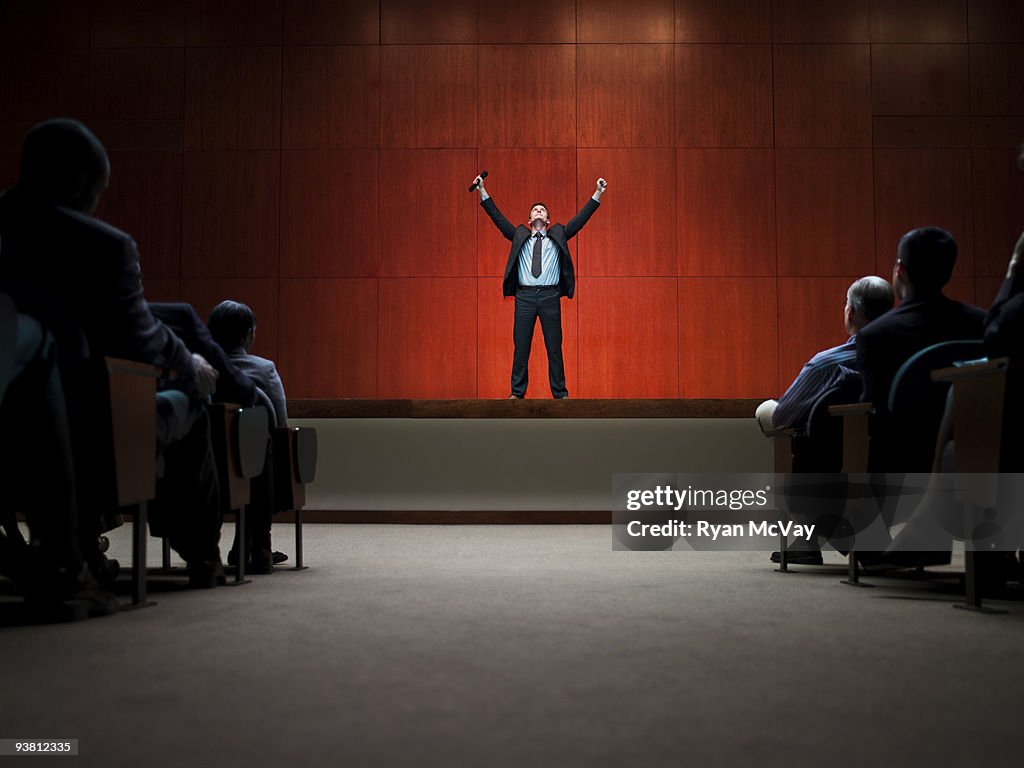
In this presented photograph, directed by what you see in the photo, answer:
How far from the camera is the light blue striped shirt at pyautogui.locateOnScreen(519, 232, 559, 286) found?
756 centimetres

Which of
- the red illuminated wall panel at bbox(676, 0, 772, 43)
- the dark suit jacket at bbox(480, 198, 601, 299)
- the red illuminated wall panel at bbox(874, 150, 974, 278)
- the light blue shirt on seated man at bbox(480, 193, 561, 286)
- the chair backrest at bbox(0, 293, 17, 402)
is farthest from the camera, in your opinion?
the red illuminated wall panel at bbox(676, 0, 772, 43)

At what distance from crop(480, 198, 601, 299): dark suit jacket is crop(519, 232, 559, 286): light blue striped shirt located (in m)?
0.05

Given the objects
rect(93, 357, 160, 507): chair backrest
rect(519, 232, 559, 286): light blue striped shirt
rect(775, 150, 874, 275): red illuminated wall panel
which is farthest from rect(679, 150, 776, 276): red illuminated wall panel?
rect(93, 357, 160, 507): chair backrest

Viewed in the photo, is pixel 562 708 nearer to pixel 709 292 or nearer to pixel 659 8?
pixel 709 292

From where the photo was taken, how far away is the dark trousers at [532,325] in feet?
24.6

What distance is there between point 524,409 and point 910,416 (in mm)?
3322

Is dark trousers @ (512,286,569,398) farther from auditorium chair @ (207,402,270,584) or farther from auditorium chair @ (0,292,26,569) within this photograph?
auditorium chair @ (0,292,26,569)

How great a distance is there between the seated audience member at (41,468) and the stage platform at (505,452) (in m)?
3.64

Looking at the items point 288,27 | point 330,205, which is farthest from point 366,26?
point 330,205

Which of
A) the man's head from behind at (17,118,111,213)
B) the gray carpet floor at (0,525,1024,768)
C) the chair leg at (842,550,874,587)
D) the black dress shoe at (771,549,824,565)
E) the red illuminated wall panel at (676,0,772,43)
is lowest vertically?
the black dress shoe at (771,549,824,565)

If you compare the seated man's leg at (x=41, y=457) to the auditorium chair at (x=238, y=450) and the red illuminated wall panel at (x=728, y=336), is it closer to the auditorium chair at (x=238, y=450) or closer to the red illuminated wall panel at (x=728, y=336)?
the auditorium chair at (x=238, y=450)

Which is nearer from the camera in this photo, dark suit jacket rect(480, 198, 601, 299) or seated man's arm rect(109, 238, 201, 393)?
seated man's arm rect(109, 238, 201, 393)

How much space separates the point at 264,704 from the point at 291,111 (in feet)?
25.9

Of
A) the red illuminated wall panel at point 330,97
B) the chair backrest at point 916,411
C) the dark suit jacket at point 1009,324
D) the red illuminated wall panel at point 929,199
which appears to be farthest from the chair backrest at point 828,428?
the red illuminated wall panel at point 330,97
